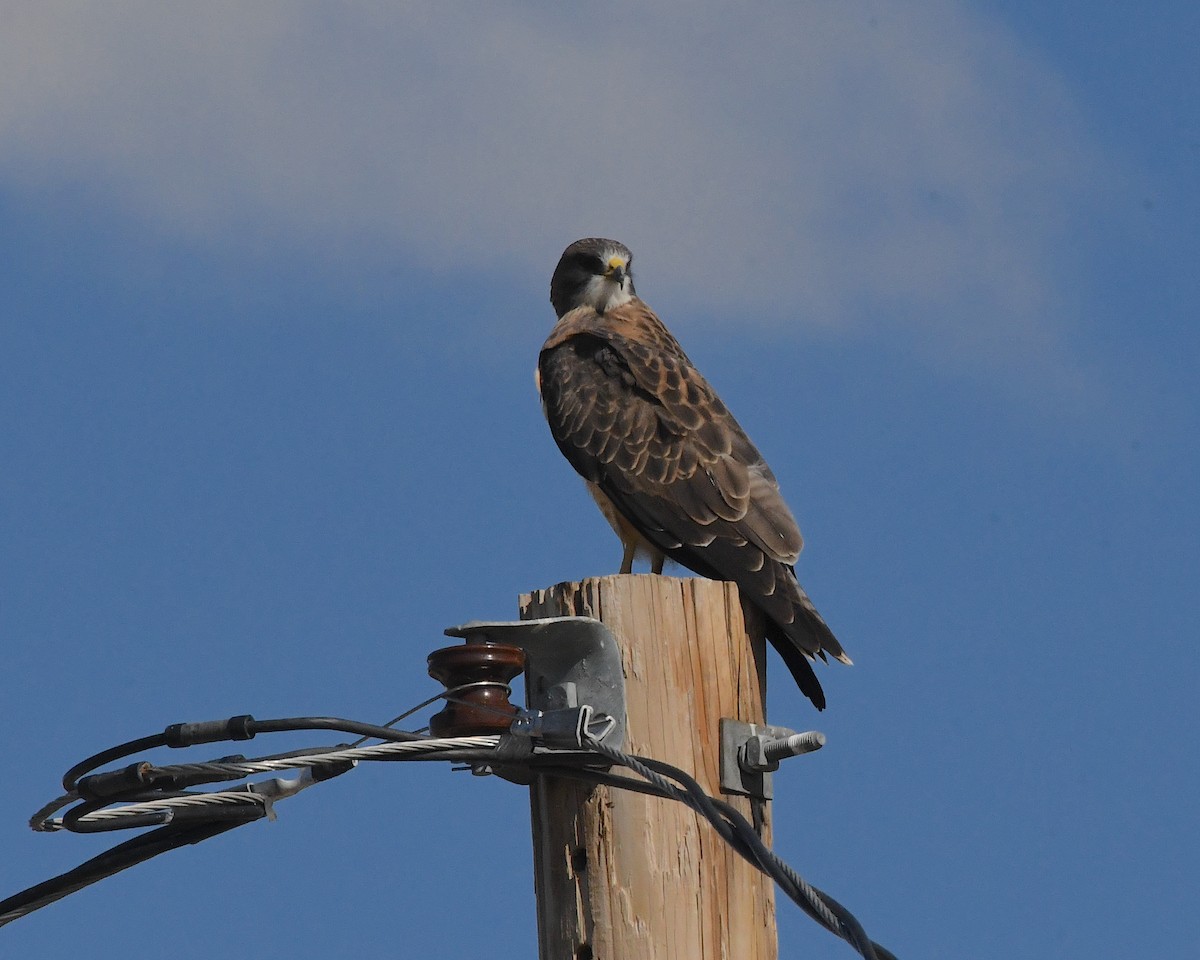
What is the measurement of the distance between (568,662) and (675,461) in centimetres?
274

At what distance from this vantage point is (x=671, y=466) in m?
6.83

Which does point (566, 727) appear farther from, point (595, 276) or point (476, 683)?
point (595, 276)

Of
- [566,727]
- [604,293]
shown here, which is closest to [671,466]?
[604,293]

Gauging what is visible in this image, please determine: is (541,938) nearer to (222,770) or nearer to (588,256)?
(222,770)

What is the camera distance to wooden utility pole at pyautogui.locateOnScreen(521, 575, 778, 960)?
12.9ft

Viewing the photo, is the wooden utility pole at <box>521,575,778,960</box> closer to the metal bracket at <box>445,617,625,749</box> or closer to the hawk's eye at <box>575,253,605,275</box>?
the metal bracket at <box>445,617,625,749</box>

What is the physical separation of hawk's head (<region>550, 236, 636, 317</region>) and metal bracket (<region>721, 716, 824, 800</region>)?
4718mm

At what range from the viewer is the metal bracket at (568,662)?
4102 millimetres

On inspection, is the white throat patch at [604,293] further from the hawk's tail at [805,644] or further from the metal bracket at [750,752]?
the metal bracket at [750,752]

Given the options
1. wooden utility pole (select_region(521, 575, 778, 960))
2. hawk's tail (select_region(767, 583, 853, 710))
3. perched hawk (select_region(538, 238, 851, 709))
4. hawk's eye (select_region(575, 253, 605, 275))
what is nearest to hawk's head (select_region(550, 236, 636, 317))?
hawk's eye (select_region(575, 253, 605, 275))

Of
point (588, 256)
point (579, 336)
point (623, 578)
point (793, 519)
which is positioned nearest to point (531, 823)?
point (623, 578)

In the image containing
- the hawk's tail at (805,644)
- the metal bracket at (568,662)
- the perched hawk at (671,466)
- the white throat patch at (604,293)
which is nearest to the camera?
the metal bracket at (568,662)

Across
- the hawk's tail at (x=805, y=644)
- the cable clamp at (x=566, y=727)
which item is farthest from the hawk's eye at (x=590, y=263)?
the cable clamp at (x=566, y=727)

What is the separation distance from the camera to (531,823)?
4.22m
